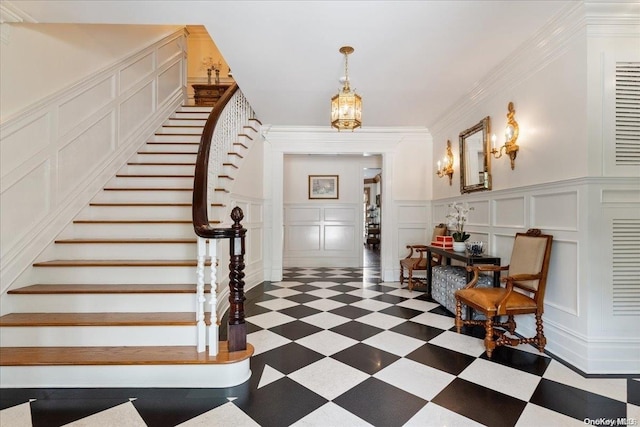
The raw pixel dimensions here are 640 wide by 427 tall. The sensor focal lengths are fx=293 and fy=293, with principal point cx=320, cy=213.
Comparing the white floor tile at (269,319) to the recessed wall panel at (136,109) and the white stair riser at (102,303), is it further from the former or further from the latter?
the recessed wall panel at (136,109)

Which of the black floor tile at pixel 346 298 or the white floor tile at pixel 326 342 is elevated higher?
the white floor tile at pixel 326 342

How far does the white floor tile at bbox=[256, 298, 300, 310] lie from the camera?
348 centimetres

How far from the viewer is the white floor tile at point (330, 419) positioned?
1535 millimetres

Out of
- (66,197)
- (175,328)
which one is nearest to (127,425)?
(175,328)

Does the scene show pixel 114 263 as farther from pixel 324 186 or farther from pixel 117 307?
Result: pixel 324 186

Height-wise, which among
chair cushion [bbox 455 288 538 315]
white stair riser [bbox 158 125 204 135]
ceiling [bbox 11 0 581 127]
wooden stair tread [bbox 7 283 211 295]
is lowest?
chair cushion [bbox 455 288 538 315]

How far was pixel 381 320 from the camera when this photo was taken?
3.04 m

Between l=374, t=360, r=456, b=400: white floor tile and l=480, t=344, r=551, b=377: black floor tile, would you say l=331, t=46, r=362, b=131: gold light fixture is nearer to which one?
l=374, t=360, r=456, b=400: white floor tile

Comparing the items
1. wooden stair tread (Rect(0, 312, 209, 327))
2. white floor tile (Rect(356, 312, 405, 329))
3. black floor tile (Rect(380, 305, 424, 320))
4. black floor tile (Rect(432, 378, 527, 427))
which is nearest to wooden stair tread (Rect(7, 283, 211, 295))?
wooden stair tread (Rect(0, 312, 209, 327))

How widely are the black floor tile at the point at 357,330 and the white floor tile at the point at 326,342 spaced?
0.07 meters

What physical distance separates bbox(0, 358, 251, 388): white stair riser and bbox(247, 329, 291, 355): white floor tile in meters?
0.49

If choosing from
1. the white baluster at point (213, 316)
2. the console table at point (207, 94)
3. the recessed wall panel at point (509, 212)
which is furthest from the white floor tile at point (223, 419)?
the console table at point (207, 94)

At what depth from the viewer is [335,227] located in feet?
20.8

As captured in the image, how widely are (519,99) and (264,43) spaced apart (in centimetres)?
244
